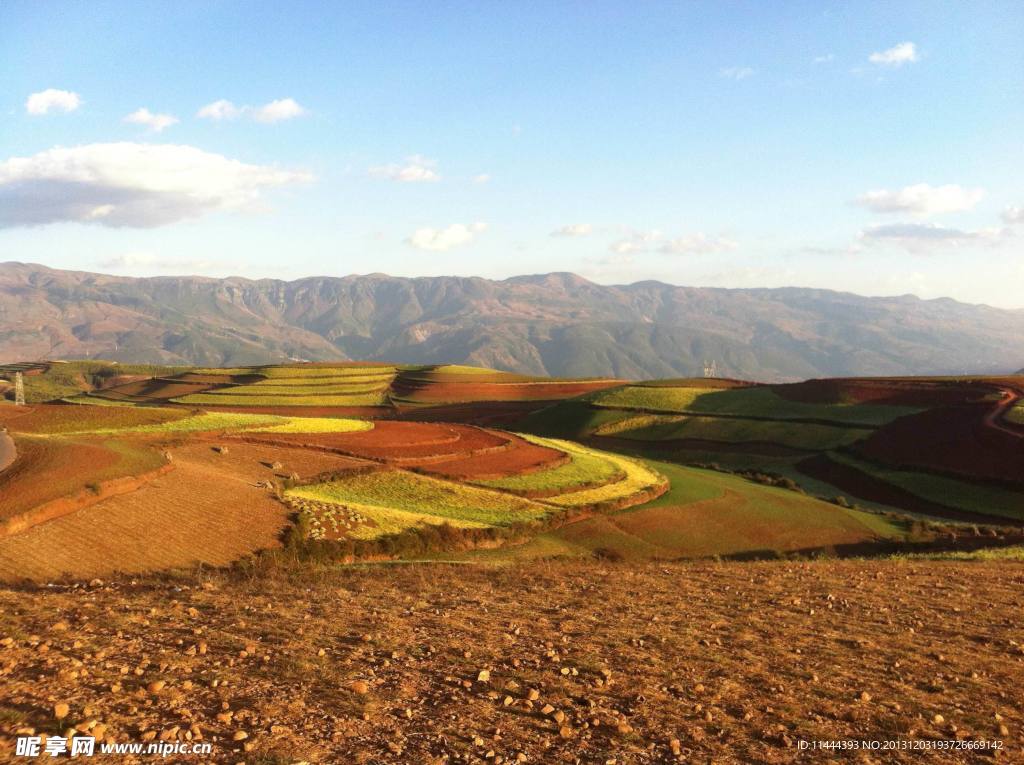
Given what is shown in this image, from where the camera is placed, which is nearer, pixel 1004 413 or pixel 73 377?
pixel 1004 413

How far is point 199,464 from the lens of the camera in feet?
130

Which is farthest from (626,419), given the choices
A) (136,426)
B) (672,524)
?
(136,426)

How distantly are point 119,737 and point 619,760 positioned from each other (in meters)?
7.18

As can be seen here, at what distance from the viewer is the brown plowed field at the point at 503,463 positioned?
48.7 m

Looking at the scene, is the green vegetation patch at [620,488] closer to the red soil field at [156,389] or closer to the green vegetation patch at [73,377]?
the red soil field at [156,389]

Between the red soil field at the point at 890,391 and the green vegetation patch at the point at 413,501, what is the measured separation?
2474 inches

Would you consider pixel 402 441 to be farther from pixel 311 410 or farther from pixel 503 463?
pixel 311 410

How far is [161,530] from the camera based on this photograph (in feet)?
89.0

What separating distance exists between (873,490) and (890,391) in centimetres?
3450

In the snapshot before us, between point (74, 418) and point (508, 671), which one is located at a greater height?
point (508, 671)

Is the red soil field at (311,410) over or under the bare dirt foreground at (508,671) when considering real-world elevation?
under

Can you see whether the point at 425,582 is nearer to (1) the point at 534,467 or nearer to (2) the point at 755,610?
(2) the point at 755,610

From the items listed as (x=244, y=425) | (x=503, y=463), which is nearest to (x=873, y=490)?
(x=503, y=463)

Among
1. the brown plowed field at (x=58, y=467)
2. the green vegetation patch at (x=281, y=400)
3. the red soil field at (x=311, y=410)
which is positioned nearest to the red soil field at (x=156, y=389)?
the green vegetation patch at (x=281, y=400)
